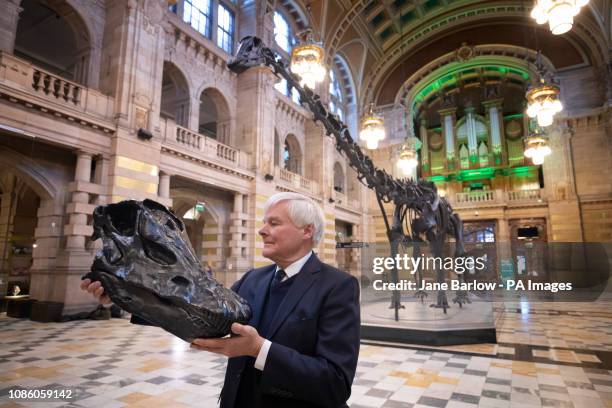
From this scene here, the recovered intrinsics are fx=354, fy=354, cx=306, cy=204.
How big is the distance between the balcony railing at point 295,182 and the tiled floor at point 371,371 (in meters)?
10.5

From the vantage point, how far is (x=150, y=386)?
4090 mm

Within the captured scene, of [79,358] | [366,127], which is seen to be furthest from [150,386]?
[366,127]

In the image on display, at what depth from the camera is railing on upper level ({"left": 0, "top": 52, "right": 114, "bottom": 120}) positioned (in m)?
7.87

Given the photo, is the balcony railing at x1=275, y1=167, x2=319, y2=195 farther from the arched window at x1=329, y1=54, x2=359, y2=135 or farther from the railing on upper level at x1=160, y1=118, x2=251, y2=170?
the arched window at x1=329, y1=54, x2=359, y2=135

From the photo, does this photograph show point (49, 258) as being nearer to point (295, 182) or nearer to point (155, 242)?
point (155, 242)

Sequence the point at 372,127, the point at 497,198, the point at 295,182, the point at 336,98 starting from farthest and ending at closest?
the point at 336,98, the point at 497,198, the point at 295,182, the point at 372,127

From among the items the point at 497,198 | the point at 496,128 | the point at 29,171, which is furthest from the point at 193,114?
the point at 496,128

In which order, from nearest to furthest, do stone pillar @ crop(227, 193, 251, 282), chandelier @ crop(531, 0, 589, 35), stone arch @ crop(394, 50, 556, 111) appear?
chandelier @ crop(531, 0, 589, 35) → stone pillar @ crop(227, 193, 251, 282) → stone arch @ crop(394, 50, 556, 111)

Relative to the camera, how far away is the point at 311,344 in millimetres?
1398

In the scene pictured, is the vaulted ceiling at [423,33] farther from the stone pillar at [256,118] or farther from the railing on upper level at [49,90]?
the railing on upper level at [49,90]

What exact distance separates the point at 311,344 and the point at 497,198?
24.3 meters

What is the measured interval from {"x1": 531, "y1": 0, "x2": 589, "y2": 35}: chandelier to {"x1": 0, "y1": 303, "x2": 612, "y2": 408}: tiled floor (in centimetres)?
533

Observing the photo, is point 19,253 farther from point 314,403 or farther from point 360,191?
point 360,191

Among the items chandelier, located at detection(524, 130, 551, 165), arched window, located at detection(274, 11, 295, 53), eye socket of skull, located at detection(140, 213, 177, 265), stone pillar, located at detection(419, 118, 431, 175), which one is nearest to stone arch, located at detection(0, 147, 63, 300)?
eye socket of skull, located at detection(140, 213, 177, 265)
